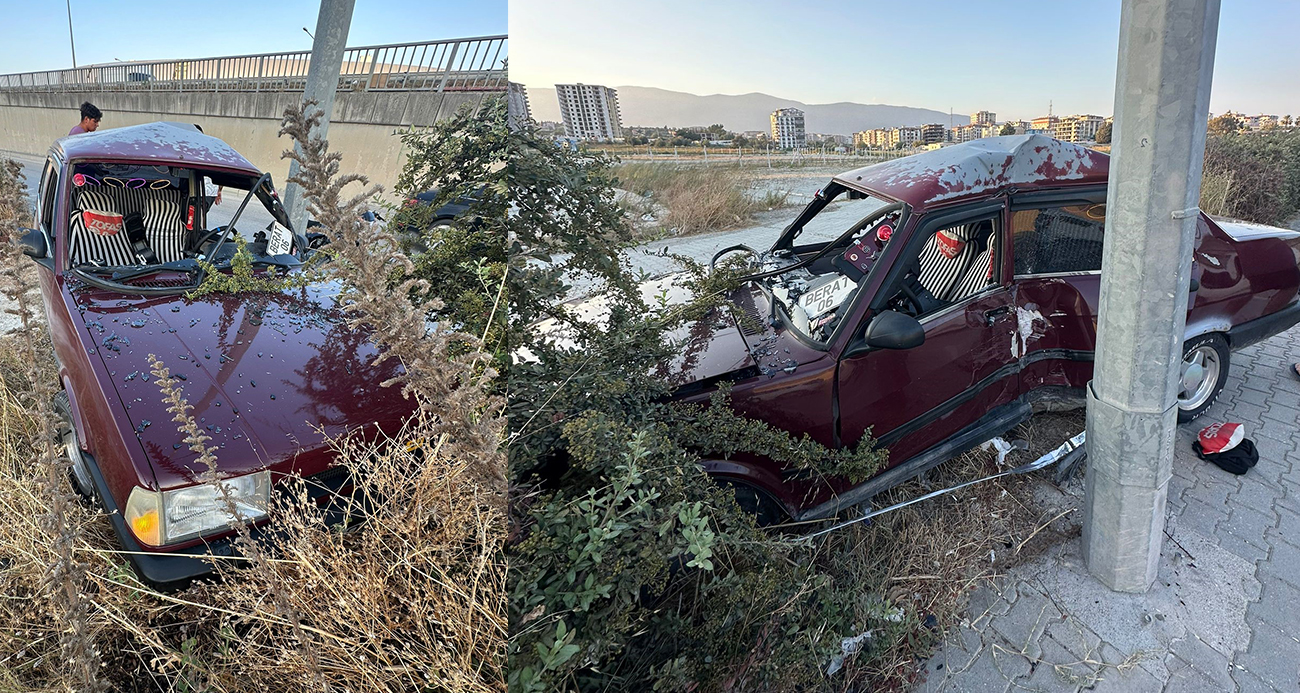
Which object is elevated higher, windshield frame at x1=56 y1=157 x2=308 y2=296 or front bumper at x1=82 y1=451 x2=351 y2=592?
windshield frame at x1=56 y1=157 x2=308 y2=296

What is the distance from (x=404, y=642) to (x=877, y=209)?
11.0ft

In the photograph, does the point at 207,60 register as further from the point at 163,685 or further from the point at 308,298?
the point at 163,685

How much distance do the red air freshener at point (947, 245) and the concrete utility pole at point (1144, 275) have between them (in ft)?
3.57

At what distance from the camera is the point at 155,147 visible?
13.8 feet

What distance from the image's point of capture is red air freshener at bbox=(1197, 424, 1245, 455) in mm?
3691

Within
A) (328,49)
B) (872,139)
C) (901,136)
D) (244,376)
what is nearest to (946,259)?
(244,376)

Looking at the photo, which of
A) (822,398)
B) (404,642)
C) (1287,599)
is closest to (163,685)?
(404,642)

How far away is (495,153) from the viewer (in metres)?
2.84

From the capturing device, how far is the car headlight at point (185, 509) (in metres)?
2.18

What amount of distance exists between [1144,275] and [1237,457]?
212cm

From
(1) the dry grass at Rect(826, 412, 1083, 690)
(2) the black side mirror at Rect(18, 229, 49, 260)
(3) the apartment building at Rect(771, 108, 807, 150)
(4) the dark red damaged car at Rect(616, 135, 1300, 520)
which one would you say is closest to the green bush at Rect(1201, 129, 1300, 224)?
(4) the dark red damaged car at Rect(616, 135, 1300, 520)

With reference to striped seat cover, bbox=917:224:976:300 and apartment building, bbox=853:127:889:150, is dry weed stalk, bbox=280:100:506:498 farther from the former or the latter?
apartment building, bbox=853:127:889:150

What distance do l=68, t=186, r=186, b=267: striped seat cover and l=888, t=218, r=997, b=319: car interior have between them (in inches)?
171

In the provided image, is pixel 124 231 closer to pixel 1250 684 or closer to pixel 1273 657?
pixel 1250 684
